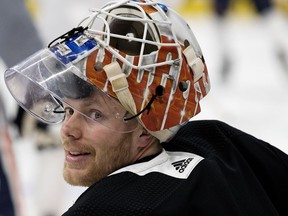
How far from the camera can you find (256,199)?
5.69ft

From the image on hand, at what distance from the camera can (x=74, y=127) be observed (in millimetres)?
1649

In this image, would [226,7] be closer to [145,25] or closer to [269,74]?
[269,74]

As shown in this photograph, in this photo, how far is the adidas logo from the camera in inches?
64.0

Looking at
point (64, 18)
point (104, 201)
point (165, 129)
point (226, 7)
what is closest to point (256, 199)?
point (165, 129)

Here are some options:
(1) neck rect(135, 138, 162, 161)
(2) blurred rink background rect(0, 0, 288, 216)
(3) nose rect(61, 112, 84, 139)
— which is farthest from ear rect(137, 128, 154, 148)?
(2) blurred rink background rect(0, 0, 288, 216)

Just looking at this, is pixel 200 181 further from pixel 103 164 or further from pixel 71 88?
pixel 71 88

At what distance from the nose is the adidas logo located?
190mm

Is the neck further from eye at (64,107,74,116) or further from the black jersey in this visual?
eye at (64,107,74,116)

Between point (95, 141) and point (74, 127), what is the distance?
0.05m

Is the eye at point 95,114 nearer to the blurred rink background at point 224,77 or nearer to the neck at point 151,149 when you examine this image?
the neck at point 151,149

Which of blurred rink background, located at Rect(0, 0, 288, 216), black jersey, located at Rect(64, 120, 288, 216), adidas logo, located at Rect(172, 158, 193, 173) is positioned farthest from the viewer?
blurred rink background, located at Rect(0, 0, 288, 216)

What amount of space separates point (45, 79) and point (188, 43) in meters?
0.30

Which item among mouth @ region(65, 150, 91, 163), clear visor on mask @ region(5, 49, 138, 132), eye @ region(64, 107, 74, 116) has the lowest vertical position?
mouth @ region(65, 150, 91, 163)

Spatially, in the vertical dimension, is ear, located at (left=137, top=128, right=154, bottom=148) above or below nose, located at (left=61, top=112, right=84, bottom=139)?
below
